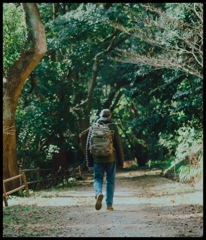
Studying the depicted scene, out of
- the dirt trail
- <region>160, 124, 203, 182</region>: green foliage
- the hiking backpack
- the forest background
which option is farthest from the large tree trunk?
<region>160, 124, 203, 182</region>: green foliage

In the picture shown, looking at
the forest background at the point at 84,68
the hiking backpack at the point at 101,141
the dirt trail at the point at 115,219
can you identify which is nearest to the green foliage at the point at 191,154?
the forest background at the point at 84,68

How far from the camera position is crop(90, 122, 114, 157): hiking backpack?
8.14m

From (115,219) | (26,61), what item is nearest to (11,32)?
(26,61)

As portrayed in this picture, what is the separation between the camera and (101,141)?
26.7ft

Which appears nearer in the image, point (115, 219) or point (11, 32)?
point (115, 219)

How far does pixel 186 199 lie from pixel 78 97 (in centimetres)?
1328

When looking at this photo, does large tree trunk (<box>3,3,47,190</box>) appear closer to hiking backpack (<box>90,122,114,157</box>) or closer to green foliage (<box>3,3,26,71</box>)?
green foliage (<box>3,3,26,71</box>)

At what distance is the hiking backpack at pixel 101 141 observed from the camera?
26.7ft

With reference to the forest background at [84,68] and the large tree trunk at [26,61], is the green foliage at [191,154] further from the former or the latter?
the large tree trunk at [26,61]

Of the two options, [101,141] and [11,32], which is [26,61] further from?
[101,141]

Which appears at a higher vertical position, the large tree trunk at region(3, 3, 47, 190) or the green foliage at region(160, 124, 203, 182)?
the large tree trunk at region(3, 3, 47, 190)

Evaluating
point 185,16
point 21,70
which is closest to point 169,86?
point 185,16

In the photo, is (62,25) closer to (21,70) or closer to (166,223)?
(21,70)

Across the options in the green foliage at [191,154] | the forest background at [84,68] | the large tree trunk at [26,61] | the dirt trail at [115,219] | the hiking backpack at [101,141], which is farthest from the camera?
the forest background at [84,68]
